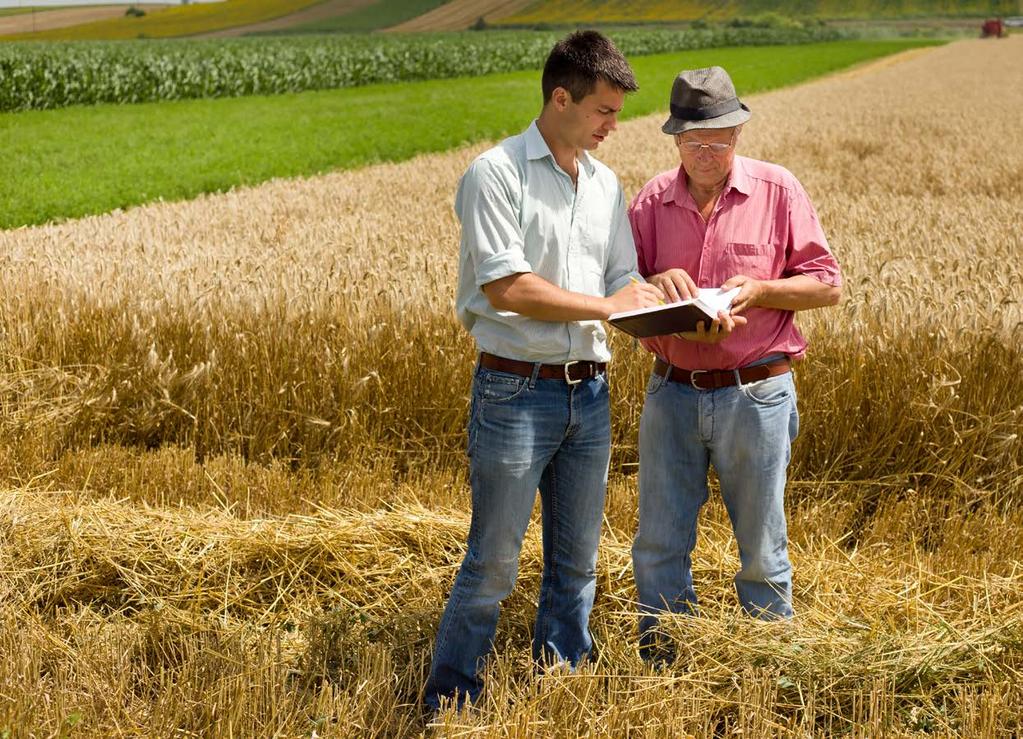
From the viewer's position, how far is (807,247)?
3.74 metres

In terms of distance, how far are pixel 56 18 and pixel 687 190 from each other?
362ft

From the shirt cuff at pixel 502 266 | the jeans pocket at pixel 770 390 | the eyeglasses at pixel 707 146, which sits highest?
the eyeglasses at pixel 707 146

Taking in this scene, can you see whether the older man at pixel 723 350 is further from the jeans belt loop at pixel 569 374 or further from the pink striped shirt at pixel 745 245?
the jeans belt loop at pixel 569 374

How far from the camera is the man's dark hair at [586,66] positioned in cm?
320

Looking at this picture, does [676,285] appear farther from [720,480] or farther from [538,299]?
[720,480]

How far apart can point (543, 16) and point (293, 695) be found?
465ft

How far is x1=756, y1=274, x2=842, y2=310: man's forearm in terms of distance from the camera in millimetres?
3594

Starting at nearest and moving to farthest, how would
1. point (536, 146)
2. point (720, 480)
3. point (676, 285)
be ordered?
point (536, 146) → point (676, 285) → point (720, 480)

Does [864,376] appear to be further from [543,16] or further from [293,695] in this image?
[543,16]

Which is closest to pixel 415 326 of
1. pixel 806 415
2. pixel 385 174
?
pixel 806 415

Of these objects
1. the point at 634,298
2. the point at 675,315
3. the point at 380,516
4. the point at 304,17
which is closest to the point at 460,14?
the point at 304,17

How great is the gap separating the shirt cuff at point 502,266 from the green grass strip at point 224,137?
508 inches

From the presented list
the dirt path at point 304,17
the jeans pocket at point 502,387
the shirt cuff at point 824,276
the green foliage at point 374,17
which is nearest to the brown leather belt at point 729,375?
the shirt cuff at point 824,276

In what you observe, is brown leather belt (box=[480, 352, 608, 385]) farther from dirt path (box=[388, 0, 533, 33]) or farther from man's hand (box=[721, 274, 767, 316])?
dirt path (box=[388, 0, 533, 33])
